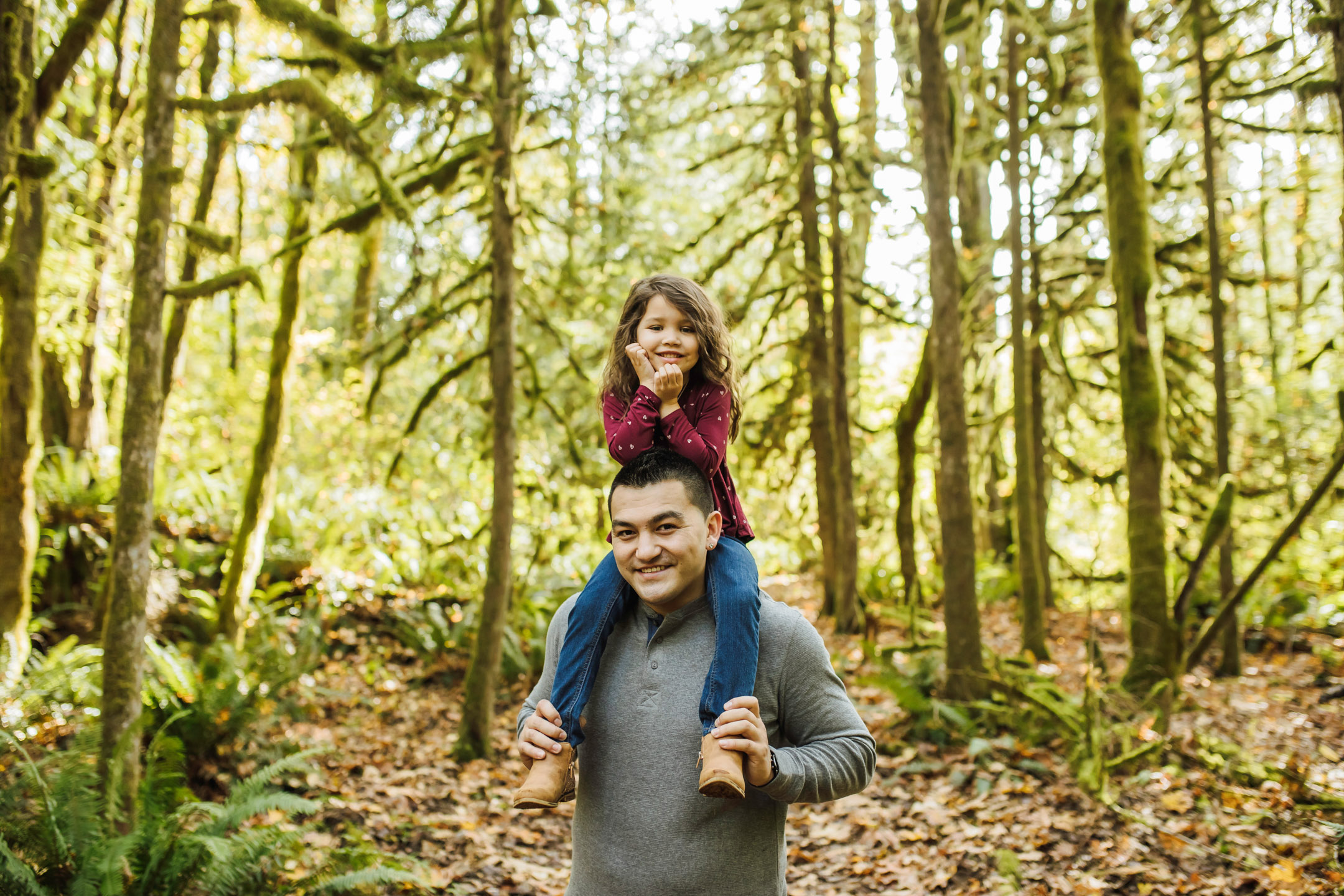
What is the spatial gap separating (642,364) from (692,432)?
0.89 ft

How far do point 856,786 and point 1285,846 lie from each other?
4301mm

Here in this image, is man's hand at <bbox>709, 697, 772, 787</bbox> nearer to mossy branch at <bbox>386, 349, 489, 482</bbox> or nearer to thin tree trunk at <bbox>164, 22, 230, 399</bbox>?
mossy branch at <bbox>386, 349, 489, 482</bbox>

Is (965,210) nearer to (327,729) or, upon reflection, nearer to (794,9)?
(794,9)

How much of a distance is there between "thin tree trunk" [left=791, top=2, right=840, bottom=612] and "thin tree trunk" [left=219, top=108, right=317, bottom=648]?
18.8ft

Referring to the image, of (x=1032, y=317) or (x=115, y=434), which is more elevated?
(x=1032, y=317)

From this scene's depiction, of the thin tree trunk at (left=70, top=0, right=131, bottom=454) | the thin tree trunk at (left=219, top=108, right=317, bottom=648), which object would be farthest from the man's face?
the thin tree trunk at (left=70, top=0, right=131, bottom=454)

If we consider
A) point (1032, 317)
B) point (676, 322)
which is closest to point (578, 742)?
point (676, 322)

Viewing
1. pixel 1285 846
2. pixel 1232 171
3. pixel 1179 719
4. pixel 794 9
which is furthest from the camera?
pixel 1232 171

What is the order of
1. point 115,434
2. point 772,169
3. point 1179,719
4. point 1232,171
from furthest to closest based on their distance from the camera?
1. point 1232,171
2. point 772,169
3. point 115,434
4. point 1179,719

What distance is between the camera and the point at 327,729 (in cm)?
762

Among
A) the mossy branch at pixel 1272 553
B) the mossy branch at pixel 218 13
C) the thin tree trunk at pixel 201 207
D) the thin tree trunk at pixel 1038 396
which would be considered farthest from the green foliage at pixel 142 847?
the thin tree trunk at pixel 1038 396

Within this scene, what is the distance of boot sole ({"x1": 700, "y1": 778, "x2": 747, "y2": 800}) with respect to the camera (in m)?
1.67

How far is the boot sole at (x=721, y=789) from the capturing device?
1673mm

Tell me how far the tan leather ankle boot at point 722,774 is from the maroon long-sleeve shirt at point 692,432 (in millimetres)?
647
